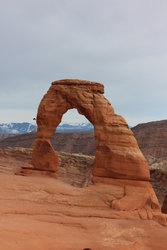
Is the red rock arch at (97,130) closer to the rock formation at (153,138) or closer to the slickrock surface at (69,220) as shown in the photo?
the slickrock surface at (69,220)

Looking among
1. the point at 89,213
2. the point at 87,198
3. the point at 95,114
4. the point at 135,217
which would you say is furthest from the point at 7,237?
the point at 95,114

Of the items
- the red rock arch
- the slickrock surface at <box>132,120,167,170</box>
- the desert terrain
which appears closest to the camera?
the desert terrain

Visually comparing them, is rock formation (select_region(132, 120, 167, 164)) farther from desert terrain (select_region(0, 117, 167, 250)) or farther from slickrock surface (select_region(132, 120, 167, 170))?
desert terrain (select_region(0, 117, 167, 250))

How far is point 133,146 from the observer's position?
15664mm

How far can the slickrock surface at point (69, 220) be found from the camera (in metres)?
9.57

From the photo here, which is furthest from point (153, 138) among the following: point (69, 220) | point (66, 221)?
point (66, 221)

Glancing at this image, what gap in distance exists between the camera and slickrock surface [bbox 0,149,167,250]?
377 inches

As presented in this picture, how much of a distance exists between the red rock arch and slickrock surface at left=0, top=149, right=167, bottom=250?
0.87 meters

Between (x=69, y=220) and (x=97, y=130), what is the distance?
18.8ft

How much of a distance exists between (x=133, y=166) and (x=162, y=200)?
1474 centimetres

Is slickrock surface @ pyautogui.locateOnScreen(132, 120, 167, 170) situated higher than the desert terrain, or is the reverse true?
slickrock surface @ pyautogui.locateOnScreen(132, 120, 167, 170)

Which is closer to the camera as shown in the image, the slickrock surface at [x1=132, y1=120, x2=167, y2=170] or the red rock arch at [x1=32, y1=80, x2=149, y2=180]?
the red rock arch at [x1=32, y1=80, x2=149, y2=180]

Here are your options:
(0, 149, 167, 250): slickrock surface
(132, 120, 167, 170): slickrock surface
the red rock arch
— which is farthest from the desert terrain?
(132, 120, 167, 170): slickrock surface

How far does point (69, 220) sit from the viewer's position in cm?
1155
